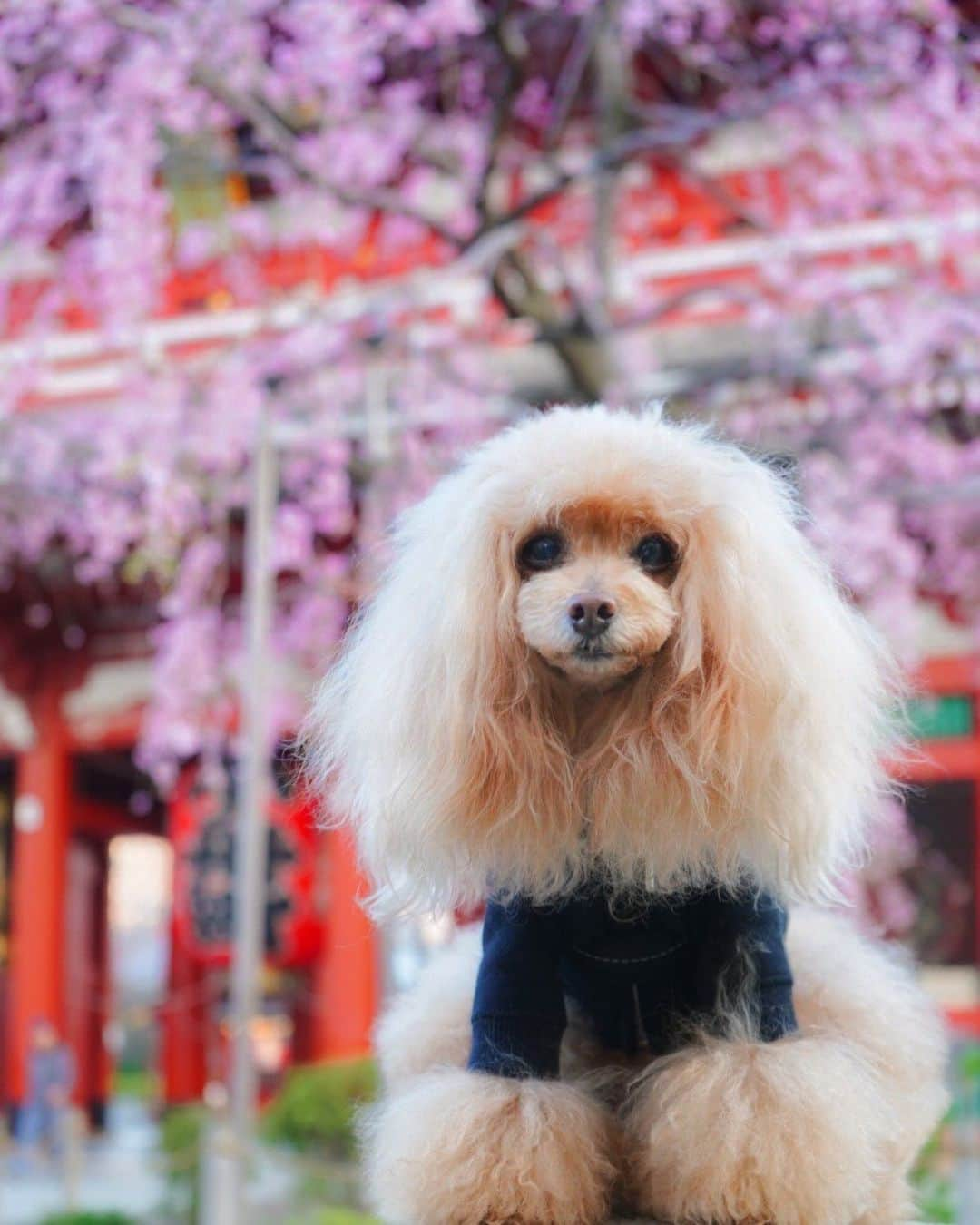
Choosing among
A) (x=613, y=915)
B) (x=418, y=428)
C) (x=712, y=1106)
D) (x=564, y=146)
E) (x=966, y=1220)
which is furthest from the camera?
(x=564, y=146)

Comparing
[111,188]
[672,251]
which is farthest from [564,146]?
[111,188]

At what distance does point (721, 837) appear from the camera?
139 centimetres

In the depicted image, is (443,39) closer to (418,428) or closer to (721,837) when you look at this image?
(418,428)

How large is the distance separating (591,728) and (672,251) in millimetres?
5929

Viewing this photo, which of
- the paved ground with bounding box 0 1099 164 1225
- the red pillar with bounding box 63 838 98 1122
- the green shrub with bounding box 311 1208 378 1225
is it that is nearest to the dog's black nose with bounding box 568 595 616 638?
the green shrub with bounding box 311 1208 378 1225

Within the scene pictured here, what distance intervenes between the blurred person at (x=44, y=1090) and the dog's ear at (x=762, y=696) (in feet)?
26.2

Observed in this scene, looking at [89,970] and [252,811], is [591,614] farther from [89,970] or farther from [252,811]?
[89,970]

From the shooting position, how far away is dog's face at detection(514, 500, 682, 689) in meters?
1.35

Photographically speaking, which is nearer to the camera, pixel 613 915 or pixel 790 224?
pixel 613 915

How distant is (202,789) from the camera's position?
8.36 meters

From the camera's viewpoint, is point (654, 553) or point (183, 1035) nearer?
point (654, 553)

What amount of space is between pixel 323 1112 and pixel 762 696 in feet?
15.6

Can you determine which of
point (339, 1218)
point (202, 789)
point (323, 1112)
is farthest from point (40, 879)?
point (339, 1218)

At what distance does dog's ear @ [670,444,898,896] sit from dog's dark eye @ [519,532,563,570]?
137 mm
